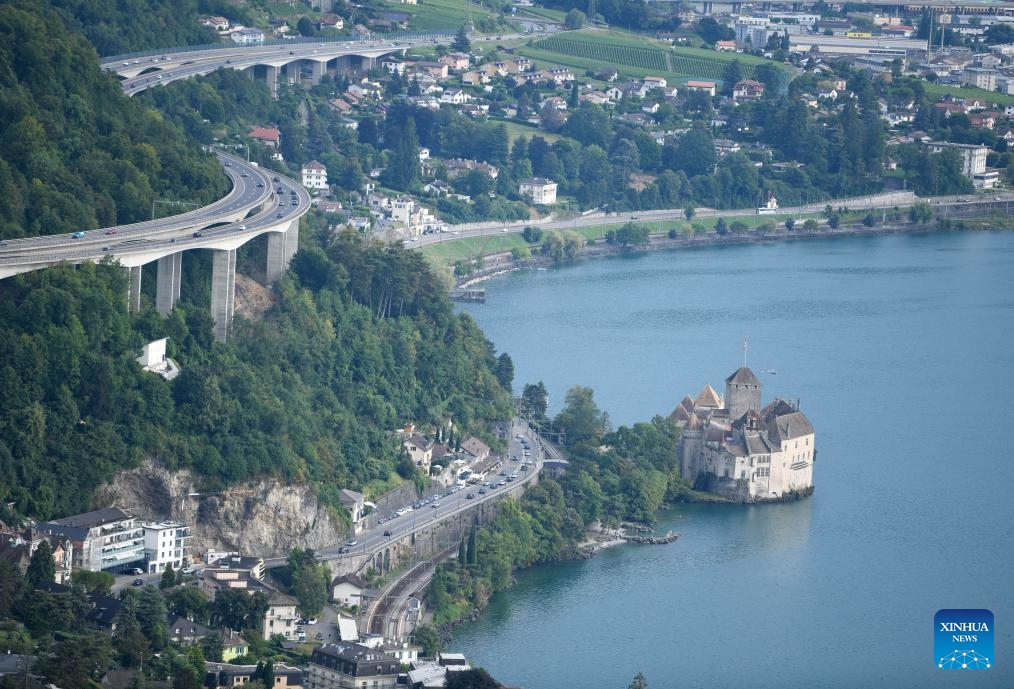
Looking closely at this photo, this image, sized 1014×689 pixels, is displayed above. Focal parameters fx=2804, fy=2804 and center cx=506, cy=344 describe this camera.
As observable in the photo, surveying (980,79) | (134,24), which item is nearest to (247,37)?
(134,24)

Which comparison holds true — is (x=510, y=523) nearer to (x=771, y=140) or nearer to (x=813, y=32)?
(x=771, y=140)

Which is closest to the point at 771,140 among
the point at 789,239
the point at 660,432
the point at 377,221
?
the point at 789,239

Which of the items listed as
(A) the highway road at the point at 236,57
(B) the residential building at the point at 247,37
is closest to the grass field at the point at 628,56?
(A) the highway road at the point at 236,57

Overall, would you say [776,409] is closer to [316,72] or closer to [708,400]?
[708,400]

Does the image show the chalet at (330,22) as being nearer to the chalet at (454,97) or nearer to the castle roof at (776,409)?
the chalet at (454,97)

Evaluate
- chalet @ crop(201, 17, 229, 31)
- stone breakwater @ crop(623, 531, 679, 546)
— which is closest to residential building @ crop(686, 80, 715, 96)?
chalet @ crop(201, 17, 229, 31)

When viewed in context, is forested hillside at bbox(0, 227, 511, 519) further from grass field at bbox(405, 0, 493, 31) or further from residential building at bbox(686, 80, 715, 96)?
residential building at bbox(686, 80, 715, 96)
